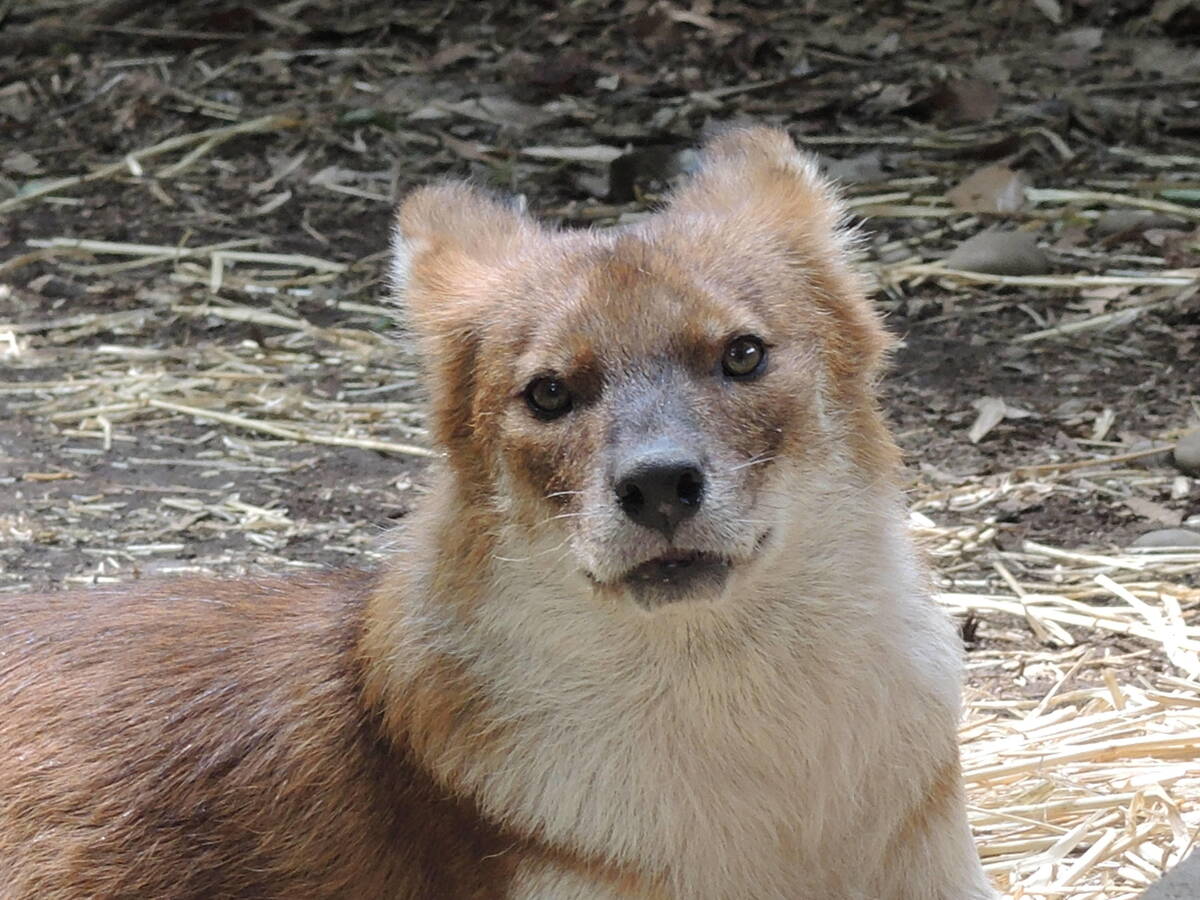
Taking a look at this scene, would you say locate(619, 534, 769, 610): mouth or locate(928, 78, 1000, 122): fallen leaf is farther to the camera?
locate(928, 78, 1000, 122): fallen leaf

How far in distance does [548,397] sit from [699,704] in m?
0.72

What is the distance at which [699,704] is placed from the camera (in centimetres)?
382

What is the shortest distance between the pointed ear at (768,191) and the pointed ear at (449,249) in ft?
1.44

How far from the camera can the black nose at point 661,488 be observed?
3449mm

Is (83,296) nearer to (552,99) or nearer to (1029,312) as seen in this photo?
(552,99)

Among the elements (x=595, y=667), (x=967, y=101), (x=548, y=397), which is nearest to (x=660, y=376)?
(x=548, y=397)

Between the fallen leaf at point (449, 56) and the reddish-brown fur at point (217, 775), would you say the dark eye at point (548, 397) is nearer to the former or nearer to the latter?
the reddish-brown fur at point (217, 775)

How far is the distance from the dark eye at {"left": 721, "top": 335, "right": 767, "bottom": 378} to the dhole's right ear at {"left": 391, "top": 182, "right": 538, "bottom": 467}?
62 centimetres

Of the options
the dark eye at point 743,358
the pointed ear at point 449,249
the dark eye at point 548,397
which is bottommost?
the dark eye at point 548,397

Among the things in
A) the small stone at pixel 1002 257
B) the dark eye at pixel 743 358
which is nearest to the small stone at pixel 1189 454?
the small stone at pixel 1002 257

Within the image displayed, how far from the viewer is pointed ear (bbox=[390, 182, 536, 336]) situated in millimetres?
4297

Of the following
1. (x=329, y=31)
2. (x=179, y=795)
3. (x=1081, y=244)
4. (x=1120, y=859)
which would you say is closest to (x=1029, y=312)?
(x=1081, y=244)

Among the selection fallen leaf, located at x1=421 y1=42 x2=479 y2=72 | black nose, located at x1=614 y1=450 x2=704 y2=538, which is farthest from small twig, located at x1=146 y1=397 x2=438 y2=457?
fallen leaf, located at x1=421 y1=42 x2=479 y2=72

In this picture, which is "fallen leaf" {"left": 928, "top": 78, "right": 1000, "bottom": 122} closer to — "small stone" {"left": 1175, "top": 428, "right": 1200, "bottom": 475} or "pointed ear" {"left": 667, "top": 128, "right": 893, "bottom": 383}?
"small stone" {"left": 1175, "top": 428, "right": 1200, "bottom": 475}
